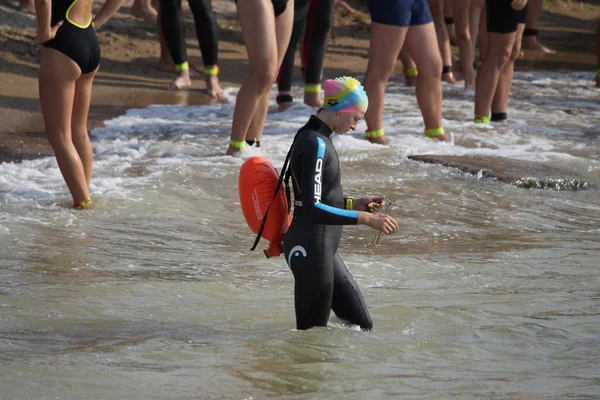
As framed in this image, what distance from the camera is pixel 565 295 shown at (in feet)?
18.1

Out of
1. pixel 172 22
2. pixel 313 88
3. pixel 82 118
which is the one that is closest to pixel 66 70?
pixel 82 118

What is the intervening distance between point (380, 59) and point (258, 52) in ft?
4.23

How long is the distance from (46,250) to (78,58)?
3.91 ft

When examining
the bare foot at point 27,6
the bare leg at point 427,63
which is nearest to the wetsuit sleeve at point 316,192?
the bare leg at point 427,63

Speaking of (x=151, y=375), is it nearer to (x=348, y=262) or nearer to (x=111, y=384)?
(x=111, y=384)

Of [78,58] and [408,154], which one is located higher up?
[78,58]

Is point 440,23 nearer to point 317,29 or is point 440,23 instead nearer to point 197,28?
point 317,29

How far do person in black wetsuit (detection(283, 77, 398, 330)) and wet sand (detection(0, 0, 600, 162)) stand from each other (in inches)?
166

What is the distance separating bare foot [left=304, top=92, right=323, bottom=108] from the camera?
10.4 m

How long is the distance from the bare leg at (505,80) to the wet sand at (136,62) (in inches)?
117

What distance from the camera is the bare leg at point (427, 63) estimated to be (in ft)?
27.7

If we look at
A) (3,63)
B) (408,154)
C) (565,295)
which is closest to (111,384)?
(565,295)

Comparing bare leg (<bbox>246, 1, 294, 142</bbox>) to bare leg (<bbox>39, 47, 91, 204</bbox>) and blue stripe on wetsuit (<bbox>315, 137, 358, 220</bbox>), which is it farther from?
blue stripe on wetsuit (<bbox>315, 137, 358, 220</bbox>)

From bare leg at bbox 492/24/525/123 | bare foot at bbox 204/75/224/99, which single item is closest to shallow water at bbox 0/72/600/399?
bare leg at bbox 492/24/525/123
